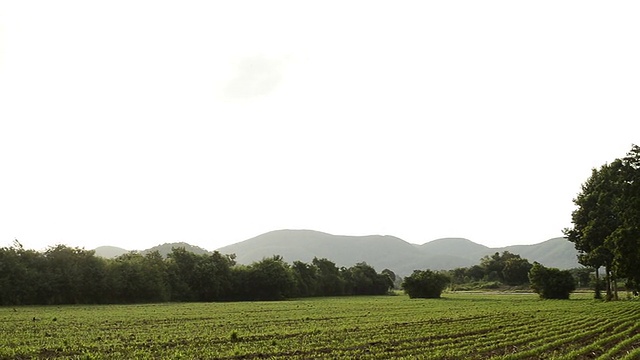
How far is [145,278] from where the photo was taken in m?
84.8

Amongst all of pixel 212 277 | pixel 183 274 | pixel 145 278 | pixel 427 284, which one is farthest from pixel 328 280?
pixel 145 278

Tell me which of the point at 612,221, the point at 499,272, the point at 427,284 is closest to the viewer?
the point at 612,221

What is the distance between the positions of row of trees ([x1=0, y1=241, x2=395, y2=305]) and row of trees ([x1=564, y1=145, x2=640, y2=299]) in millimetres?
61516

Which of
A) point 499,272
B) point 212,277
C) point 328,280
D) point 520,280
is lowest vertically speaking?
point 520,280

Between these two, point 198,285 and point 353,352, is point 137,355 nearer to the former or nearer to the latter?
point 353,352

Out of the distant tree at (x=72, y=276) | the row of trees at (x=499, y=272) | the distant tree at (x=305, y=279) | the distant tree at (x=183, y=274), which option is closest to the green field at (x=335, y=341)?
the distant tree at (x=72, y=276)

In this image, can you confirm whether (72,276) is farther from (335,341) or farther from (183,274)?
(335,341)

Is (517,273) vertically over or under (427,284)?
under

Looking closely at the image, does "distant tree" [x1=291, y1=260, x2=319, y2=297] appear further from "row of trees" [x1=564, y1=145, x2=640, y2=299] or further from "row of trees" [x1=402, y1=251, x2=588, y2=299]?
"row of trees" [x1=564, y1=145, x2=640, y2=299]

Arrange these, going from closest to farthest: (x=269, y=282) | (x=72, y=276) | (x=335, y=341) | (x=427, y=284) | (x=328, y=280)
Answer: (x=335, y=341), (x=72, y=276), (x=427, y=284), (x=269, y=282), (x=328, y=280)

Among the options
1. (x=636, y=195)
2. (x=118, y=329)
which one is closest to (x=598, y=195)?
(x=636, y=195)

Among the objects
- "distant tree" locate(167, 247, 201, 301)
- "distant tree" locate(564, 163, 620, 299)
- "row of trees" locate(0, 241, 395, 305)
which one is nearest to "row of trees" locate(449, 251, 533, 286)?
"row of trees" locate(0, 241, 395, 305)

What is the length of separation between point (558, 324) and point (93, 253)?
76661 mm

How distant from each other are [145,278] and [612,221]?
7507 cm
